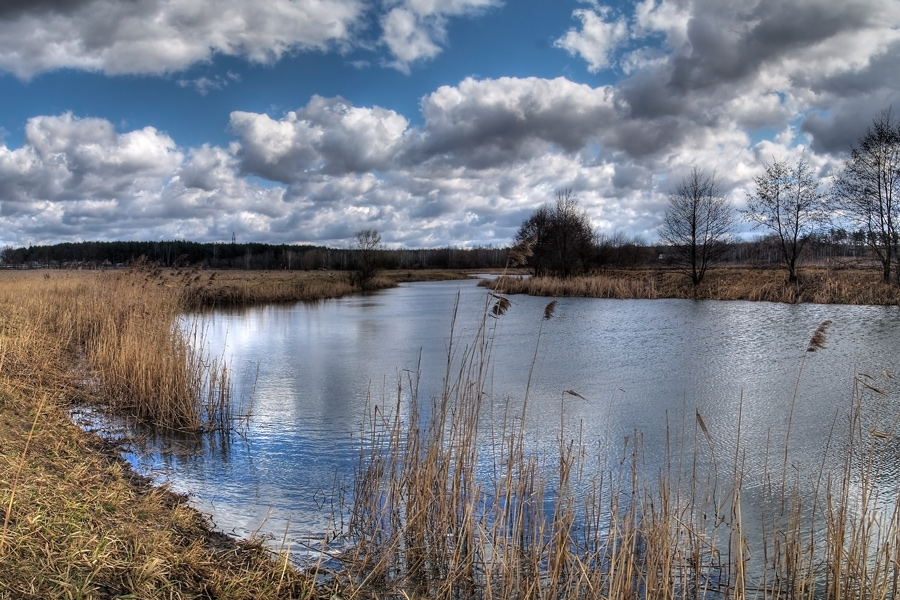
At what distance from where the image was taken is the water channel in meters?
4.80

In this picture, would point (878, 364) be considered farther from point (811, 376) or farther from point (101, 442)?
point (101, 442)

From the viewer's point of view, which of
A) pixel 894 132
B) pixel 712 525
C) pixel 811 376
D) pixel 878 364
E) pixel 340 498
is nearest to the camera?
pixel 712 525

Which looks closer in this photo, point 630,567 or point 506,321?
point 630,567

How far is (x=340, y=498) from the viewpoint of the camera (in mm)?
4312

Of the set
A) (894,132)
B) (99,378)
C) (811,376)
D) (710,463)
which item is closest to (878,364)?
(811,376)

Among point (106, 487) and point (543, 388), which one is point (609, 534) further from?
point (543, 388)

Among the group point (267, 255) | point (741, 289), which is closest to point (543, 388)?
point (741, 289)

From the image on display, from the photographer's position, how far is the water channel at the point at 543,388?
4801 millimetres

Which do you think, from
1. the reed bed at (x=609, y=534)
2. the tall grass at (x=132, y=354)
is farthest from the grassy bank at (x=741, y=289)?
the reed bed at (x=609, y=534)

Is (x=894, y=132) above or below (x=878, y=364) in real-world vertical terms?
above

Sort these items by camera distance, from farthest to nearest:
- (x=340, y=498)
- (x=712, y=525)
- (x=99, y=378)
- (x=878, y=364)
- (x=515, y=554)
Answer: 1. (x=878, y=364)
2. (x=99, y=378)
3. (x=340, y=498)
4. (x=712, y=525)
5. (x=515, y=554)

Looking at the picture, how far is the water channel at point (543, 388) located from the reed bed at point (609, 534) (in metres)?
0.43

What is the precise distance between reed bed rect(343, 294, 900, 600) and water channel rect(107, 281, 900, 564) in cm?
43

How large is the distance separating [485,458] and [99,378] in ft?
17.5
